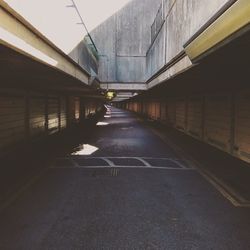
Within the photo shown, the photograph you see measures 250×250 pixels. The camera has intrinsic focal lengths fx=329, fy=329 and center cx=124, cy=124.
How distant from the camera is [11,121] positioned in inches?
530

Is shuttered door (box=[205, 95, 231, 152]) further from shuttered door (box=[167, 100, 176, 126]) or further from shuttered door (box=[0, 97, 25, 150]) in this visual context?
shuttered door (box=[167, 100, 176, 126])

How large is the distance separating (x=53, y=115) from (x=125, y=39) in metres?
13.2

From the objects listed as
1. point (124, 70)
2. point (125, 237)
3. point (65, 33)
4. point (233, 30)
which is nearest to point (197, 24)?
point (65, 33)

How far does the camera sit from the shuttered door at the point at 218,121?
13.7 metres

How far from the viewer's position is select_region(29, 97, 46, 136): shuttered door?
16.5 meters

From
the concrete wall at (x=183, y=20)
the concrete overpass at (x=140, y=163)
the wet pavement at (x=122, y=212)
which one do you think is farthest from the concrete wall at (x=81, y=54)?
the wet pavement at (x=122, y=212)

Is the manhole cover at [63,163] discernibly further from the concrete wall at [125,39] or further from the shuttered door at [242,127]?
the concrete wall at [125,39]

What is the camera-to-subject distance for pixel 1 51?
657 centimetres

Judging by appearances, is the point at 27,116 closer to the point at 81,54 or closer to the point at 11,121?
the point at 11,121

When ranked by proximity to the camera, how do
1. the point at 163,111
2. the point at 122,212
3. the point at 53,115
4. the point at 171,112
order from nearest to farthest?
the point at 122,212 < the point at 53,115 < the point at 171,112 < the point at 163,111

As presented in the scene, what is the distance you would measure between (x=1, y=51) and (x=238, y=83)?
8.70 m

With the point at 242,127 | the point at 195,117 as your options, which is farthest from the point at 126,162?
the point at 195,117

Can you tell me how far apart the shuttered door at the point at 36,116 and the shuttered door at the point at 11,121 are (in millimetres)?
1230

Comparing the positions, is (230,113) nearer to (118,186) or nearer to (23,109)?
(118,186)
